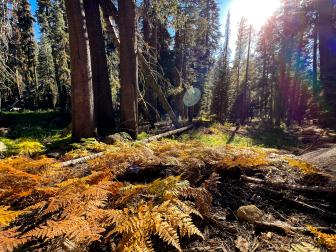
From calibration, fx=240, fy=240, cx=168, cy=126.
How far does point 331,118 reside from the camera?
8.76 metres

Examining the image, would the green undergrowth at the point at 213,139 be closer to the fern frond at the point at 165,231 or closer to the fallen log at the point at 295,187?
the fallen log at the point at 295,187

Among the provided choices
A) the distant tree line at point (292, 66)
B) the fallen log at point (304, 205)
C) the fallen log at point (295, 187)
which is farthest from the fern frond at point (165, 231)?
the distant tree line at point (292, 66)

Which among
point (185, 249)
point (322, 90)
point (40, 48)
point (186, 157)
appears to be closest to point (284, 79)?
point (322, 90)

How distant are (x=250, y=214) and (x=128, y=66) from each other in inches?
292

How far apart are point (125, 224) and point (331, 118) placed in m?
9.43

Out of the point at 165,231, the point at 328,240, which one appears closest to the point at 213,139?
the point at 328,240

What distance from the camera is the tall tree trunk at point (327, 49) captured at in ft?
29.3

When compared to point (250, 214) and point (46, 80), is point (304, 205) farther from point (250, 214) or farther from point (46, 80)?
point (46, 80)

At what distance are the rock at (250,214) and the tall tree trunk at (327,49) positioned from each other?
820 centimetres

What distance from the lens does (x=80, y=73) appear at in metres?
7.20

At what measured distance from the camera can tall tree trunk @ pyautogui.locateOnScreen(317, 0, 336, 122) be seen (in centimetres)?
895

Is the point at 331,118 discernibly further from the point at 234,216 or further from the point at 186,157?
the point at 234,216

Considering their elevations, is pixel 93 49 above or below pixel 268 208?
above

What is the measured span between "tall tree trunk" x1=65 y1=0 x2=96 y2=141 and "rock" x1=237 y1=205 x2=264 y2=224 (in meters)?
5.88
